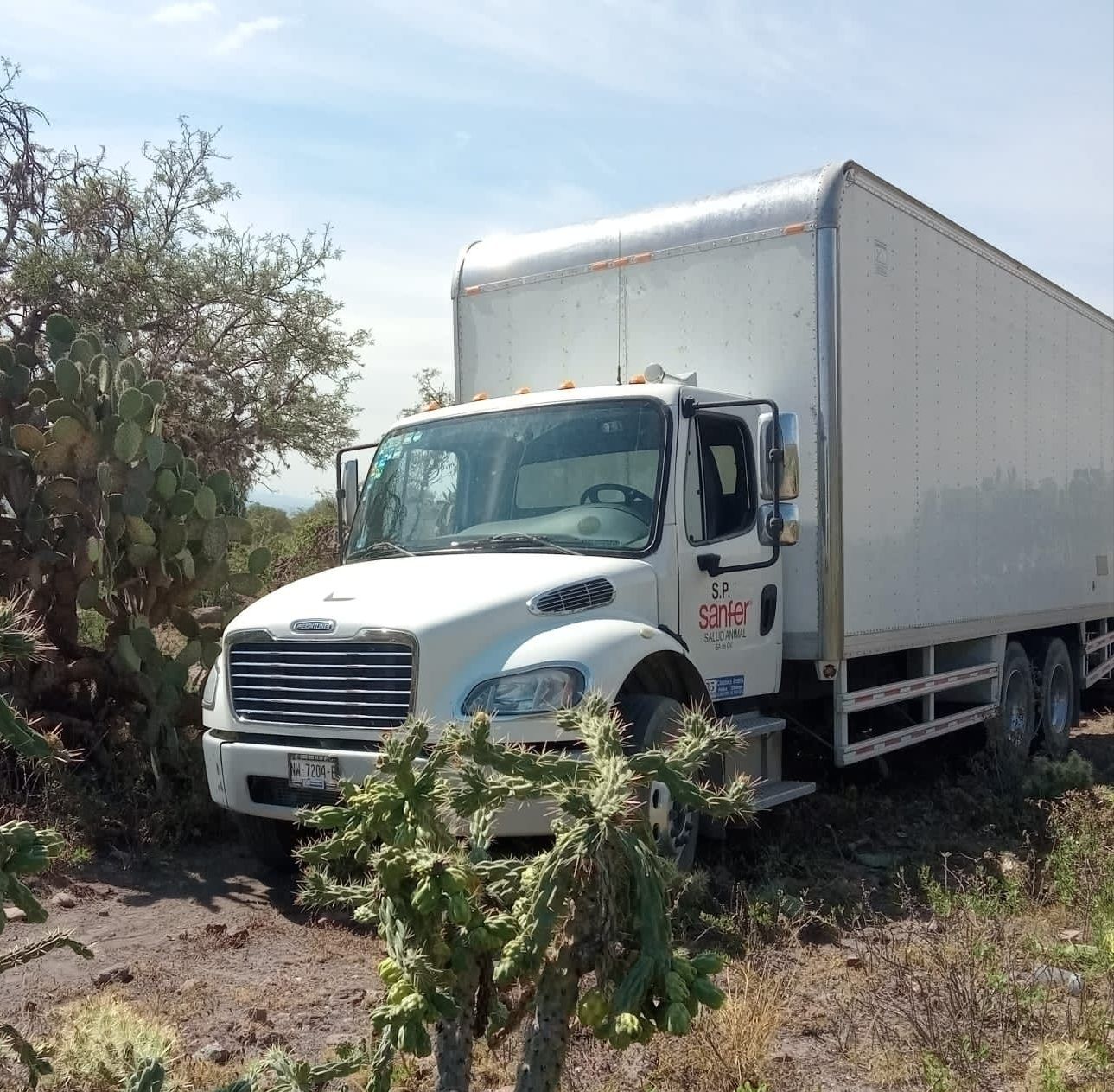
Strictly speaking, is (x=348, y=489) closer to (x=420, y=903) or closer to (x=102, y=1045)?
(x=102, y=1045)

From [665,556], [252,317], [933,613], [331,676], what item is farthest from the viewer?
[252,317]

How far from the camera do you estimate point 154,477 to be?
762 cm

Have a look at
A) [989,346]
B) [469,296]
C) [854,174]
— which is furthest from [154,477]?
[989,346]

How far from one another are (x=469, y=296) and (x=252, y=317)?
8.87m

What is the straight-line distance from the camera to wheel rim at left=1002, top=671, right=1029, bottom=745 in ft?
32.9

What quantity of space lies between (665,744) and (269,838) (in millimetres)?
2218

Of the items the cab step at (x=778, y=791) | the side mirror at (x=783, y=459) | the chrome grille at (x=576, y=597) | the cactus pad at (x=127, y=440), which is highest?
the cactus pad at (x=127, y=440)

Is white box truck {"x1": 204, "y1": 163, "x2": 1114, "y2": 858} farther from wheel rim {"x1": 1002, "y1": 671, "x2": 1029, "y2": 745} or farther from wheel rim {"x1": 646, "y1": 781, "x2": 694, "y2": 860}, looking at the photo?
wheel rim {"x1": 1002, "y1": 671, "x2": 1029, "y2": 745}

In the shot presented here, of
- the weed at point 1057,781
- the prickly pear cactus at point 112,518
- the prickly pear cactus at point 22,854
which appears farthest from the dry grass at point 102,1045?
the weed at point 1057,781

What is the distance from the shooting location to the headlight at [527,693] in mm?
5301

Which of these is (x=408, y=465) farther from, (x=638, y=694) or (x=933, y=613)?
(x=933, y=613)

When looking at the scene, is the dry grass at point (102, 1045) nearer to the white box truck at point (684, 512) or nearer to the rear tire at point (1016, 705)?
the white box truck at point (684, 512)

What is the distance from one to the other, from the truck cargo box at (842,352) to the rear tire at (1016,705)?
1.22 feet

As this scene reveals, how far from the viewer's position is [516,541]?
20.6 ft
